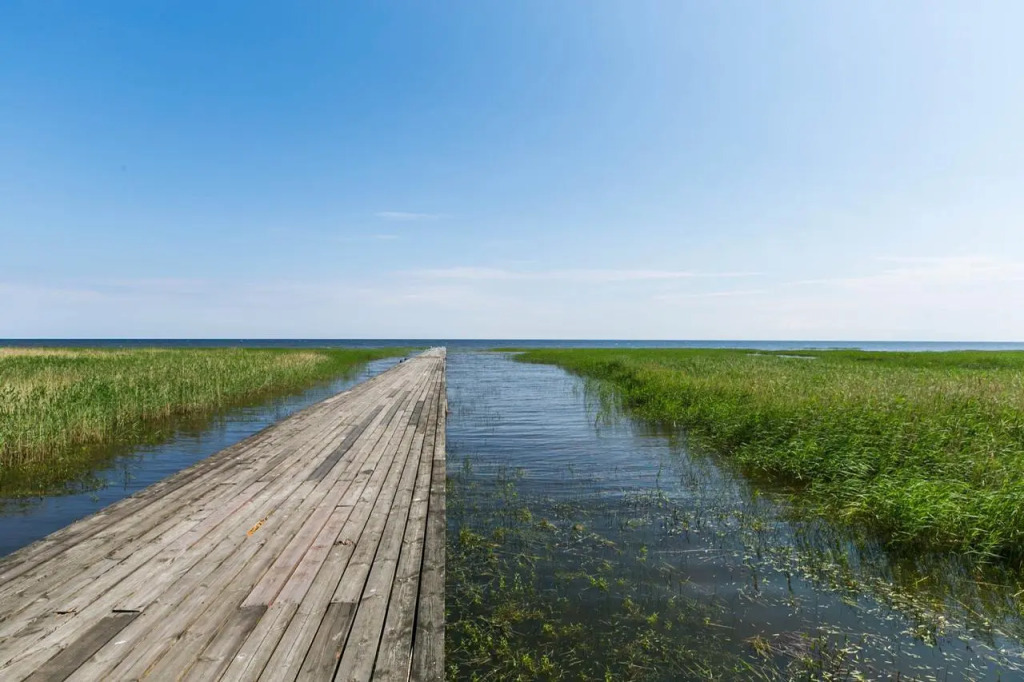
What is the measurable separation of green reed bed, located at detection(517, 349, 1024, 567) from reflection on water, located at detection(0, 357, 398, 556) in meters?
12.2

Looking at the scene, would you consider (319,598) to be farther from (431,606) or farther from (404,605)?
A: (431,606)

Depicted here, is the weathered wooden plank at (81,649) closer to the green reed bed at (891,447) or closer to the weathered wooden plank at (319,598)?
the weathered wooden plank at (319,598)

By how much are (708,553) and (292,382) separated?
24.8m

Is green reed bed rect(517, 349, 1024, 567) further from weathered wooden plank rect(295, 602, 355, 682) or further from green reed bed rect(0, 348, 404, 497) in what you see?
green reed bed rect(0, 348, 404, 497)

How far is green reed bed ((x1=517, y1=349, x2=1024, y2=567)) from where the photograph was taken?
22.2ft

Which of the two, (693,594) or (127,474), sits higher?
(127,474)

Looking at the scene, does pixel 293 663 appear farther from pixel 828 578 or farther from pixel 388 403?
pixel 388 403

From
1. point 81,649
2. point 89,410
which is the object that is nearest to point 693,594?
point 81,649

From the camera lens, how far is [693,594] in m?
5.64

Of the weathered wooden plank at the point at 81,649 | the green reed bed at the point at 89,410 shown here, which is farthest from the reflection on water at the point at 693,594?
the green reed bed at the point at 89,410

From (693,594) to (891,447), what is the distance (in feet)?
22.4

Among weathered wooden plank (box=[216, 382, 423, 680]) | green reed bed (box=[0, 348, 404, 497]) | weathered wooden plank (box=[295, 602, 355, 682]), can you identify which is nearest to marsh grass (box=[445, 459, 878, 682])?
weathered wooden plank (box=[295, 602, 355, 682])

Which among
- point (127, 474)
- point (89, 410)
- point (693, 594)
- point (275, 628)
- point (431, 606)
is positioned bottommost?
point (693, 594)

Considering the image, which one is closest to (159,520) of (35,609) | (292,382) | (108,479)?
(35,609)
